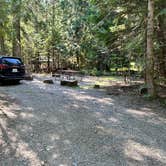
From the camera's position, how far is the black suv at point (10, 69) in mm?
14836

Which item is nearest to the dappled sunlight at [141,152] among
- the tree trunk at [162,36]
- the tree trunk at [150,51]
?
the tree trunk at [150,51]

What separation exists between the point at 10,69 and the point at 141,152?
35.1ft

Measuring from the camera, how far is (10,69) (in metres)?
15.1

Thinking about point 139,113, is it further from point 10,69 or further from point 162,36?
point 10,69

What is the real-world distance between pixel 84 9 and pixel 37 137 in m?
23.0

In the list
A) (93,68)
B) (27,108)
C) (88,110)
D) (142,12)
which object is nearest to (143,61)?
(142,12)

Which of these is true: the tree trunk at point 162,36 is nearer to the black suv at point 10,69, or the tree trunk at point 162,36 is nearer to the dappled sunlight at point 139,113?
the dappled sunlight at point 139,113

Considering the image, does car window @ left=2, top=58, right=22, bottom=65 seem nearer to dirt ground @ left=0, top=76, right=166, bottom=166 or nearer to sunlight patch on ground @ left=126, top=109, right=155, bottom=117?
dirt ground @ left=0, top=76, right=166, bottom=166

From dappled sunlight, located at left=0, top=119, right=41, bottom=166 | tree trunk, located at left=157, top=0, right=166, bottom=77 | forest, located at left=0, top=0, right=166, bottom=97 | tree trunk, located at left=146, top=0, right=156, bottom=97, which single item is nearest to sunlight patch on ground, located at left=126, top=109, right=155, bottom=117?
tree trunk, located at left=146, top=0, right=156, bottom=97

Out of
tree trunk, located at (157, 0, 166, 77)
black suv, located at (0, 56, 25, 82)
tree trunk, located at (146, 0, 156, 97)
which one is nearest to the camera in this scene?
tree trunk, located at (146, 0, 156, 97)

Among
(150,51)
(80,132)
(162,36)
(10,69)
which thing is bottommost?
(80,132)

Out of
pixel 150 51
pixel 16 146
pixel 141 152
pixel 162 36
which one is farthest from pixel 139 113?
pixel 162 36

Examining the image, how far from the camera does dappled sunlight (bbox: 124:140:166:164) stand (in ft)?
17.7

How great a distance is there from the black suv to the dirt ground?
13.9 feet
